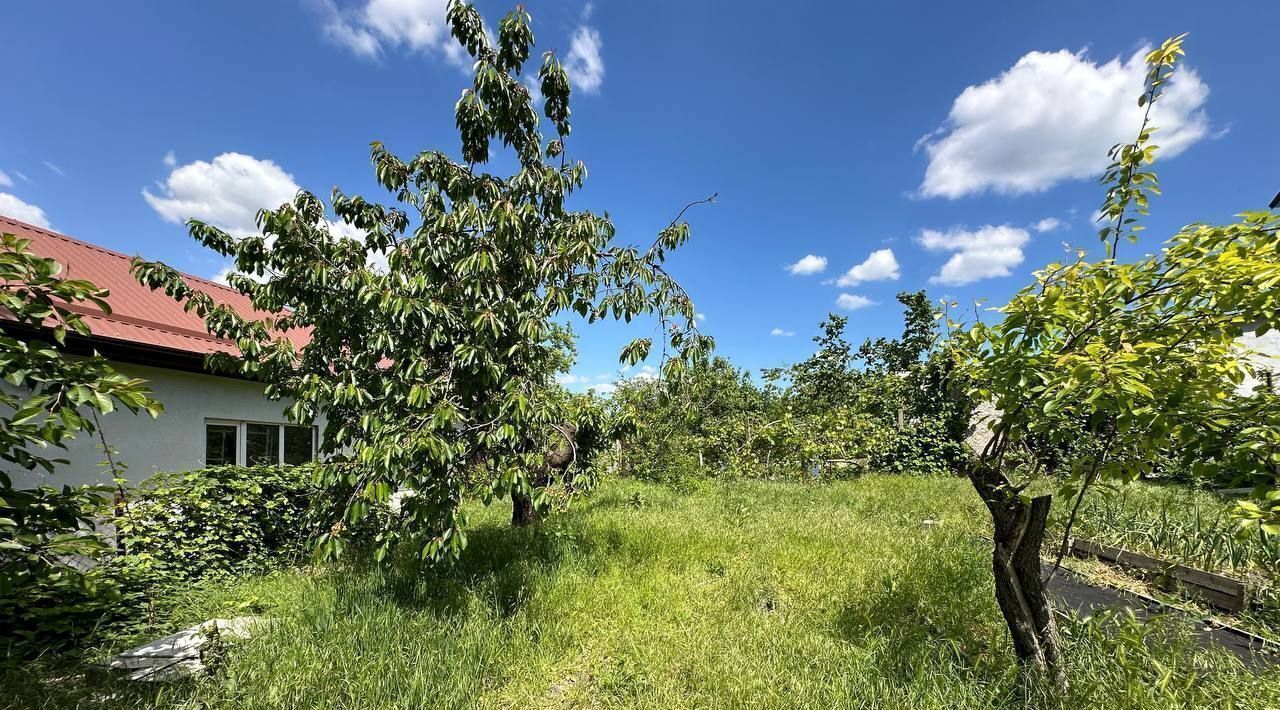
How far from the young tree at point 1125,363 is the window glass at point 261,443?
26.5 ft

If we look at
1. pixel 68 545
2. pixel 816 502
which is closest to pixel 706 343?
pixel 68 545

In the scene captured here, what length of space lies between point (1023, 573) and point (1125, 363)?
151 centimetres

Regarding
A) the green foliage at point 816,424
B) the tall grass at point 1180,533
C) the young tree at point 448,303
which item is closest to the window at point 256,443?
the young tree at point 448,303

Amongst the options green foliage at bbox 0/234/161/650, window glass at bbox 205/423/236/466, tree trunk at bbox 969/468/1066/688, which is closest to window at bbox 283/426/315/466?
window glass at bbox 205/423/236/466

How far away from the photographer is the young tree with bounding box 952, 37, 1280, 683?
1.81 m

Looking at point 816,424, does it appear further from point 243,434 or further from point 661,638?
point 243,434

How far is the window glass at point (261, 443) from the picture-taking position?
21.4 feet

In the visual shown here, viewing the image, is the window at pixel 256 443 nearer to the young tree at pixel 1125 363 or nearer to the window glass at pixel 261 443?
the window glass at pixel 261 443

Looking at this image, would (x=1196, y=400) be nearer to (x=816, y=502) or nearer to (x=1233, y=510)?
(x=1233, y=510)

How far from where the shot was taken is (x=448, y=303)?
358 cm

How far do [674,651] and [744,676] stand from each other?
535 mm

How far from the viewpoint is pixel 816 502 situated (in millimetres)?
8023

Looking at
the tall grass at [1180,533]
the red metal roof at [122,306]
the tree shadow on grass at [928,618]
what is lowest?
the tall grass at [1180,533]

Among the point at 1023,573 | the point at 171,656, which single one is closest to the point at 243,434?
the point at 171,656
